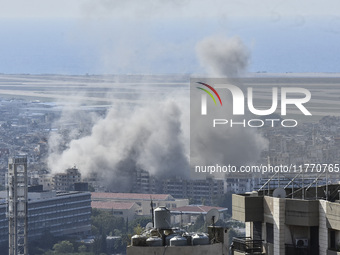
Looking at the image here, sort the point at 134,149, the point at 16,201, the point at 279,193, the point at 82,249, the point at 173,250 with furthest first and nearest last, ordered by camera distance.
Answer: the point at 134,149
the point at 82,249
the point at 16,201
the point at 279,193
the point at 173,250

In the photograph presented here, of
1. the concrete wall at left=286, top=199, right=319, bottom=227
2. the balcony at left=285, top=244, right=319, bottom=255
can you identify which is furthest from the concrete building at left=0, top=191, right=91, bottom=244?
the concrete wall at left=286, top=199, right=319, bottom=227

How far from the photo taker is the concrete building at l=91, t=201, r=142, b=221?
15275cm

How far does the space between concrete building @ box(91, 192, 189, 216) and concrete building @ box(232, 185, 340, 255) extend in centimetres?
12696

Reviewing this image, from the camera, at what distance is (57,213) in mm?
151875

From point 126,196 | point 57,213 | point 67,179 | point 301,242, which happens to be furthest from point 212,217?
point 67,179

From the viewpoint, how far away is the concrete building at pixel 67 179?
172 m

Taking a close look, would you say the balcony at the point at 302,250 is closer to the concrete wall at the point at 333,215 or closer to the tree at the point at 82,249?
the concrete wall at the point at 333,215

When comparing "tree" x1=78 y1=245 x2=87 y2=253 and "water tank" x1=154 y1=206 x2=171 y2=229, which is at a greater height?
"water tank" x1=154 y1=206 x2=171 y2=229

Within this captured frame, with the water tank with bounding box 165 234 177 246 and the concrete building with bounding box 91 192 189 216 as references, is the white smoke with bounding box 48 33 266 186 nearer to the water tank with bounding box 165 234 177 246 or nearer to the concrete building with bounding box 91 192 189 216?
the concrete building with bounding box 91 192 189 216

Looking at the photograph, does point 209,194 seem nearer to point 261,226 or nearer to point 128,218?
point 128,218

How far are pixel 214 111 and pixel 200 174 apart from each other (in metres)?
6.51

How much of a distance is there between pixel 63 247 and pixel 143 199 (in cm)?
2761

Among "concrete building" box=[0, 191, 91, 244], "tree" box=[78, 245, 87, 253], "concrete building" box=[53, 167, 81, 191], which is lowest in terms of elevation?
"tree" box=[78, 245, 87, 253]

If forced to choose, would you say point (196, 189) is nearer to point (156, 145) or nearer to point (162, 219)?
point (156, 145)
